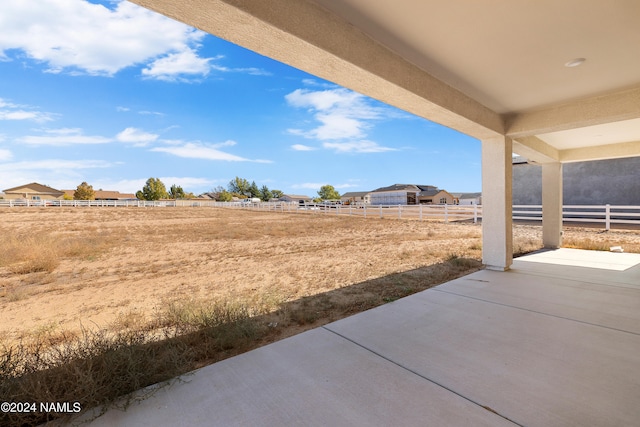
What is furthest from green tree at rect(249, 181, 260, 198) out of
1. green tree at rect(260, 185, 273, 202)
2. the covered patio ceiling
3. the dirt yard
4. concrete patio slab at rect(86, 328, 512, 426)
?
concrete patio slab at rect(86, 328, 512, 426)

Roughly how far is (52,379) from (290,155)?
61.6 m

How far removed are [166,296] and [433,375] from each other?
422 centimetres

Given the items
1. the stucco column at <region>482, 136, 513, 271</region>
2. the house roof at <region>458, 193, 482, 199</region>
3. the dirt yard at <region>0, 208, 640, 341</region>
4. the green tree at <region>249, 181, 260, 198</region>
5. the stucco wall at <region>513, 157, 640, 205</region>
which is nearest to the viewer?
Answer: the dirt yard at <region>0, 208, 640, 341</region>

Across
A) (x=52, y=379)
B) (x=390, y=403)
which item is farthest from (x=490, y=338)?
(x=52, y=379)

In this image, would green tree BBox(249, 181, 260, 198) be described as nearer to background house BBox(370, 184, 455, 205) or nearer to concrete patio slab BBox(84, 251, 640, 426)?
background house BBox(370, 184, 455, 205)

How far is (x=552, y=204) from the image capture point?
7.78 meters

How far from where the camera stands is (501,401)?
1.77 m

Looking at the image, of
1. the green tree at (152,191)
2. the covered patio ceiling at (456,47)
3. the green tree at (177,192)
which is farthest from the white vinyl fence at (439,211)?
the green tree at (177,192)

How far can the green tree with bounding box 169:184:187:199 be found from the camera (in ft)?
198

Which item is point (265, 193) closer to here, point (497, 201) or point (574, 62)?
point (497, 201)

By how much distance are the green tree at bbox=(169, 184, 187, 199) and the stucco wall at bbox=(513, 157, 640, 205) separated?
201ft

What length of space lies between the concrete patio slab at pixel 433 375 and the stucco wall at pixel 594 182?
14.8 metres

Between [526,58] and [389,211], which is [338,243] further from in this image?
[389,211]

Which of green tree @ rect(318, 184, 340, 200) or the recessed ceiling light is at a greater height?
green tree @ rect(318, 184, 340, 200)
